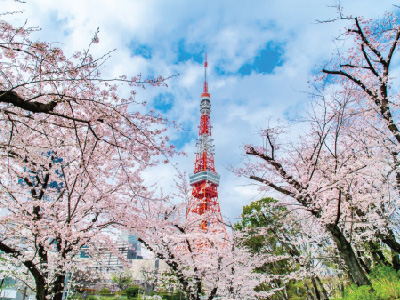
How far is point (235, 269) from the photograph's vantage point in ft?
30.8

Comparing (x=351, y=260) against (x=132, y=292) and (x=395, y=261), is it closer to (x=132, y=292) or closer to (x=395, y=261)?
(x=395, y=261)

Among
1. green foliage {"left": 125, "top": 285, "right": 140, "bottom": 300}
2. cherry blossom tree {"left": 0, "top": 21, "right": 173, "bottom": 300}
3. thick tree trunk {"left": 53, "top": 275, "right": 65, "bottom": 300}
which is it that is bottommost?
green foliage {"left": 125, "top": 285, "right": 140, "bottom": 300}

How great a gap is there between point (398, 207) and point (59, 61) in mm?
7810

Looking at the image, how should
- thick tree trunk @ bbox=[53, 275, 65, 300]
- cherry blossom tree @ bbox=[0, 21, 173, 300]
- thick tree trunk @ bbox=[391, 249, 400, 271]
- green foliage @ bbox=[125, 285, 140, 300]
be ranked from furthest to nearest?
1. green foliage @ bbox=[125, 285, 140, 300]
2. thick tree trunk @ bbox=[391, 249, 400, 271]
3. thick tree trunk @ bbox=[53, 275, 65, 300]
4. cherry blossom tree @ bbox=[0, 21, 173, 300]

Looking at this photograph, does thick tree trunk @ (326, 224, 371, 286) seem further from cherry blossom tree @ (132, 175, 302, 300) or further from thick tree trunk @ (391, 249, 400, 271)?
cherry blossom tree @ (132, 175, 302, 300)

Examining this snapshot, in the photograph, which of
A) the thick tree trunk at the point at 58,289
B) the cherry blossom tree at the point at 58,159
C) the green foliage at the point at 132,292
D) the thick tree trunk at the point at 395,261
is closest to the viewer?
the cherry blossom tree at the point at 58,159

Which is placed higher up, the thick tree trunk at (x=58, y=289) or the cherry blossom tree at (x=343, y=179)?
the cherry blossom tree at (x=343, y=179)

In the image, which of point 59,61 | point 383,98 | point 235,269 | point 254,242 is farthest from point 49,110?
point 254,242

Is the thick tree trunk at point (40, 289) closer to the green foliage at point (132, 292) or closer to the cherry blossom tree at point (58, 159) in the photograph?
the cherry blossom tree at point (58, 159)

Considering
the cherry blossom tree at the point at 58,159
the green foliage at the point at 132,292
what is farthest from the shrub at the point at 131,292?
the cherry blossom tree at the point at 58,159

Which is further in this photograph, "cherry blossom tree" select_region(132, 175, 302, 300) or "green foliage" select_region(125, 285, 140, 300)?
"green foliage" select_region(125, 285, 140, 300)

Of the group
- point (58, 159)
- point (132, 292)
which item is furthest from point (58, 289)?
point (132, 292)

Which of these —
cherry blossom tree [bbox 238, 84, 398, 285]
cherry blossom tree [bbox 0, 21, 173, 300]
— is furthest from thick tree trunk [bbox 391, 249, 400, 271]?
cherry blossom tree [bbox 0, 21, 173, 300]

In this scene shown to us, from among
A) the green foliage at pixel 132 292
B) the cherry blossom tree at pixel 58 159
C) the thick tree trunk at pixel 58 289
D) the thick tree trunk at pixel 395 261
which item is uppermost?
the cherry blossom tree at pixel 58 159
